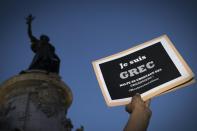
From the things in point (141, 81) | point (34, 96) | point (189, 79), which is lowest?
point (189, 79)

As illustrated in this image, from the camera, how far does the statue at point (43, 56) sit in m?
13.0

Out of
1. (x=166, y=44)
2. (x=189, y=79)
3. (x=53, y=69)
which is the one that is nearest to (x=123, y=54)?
(x=166, y=44)

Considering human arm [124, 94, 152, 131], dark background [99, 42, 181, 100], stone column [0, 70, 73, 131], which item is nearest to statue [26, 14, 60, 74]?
stone column [0, 70, 73, 131]

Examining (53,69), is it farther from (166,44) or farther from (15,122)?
(166,44)

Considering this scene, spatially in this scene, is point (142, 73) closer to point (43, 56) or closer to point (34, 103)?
point (34, 103)

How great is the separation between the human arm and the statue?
9.42 m

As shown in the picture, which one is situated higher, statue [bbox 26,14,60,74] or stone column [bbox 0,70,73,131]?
statue [bbox 26,14,60,74]

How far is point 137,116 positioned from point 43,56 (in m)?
10.7

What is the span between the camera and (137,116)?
9.85 feet

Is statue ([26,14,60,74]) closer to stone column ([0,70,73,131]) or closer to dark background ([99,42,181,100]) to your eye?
stone column ([0,70,73,131])

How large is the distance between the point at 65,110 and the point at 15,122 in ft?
7.15

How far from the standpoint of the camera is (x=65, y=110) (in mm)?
11492

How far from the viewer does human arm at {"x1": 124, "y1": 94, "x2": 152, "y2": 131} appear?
9.39 feet

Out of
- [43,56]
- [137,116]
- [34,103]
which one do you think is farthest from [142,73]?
[43,56]
